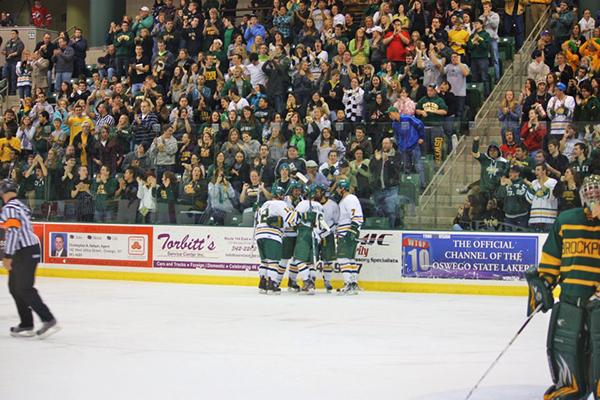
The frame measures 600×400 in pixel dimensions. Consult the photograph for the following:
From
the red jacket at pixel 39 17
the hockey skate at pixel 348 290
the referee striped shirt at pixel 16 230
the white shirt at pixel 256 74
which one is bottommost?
the hockey skate at pixel 348 290

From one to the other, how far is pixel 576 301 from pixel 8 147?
14341 mm

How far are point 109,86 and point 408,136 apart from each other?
8281mm

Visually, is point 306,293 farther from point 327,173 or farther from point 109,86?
point 109,86

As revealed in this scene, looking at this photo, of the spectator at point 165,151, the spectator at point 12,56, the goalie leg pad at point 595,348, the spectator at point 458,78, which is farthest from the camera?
the spectator at point 12,56

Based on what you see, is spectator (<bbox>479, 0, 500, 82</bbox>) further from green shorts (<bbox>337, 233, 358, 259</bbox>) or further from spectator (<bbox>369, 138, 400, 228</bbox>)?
green shorts (<bbox>337, 233, 358, 259</bbox>)

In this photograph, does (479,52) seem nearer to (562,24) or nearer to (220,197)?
(562,24)

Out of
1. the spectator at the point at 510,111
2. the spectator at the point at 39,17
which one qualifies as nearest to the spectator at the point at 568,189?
the spectator at the point at 510,111

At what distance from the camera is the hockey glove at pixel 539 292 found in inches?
237

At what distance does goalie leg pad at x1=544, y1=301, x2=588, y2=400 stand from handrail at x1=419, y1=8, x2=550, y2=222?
328 inches

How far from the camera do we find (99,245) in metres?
16.5

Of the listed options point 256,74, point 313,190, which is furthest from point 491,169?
point 256,74

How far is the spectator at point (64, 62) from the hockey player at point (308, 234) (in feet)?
31.9

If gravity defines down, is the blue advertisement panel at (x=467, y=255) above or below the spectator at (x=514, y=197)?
below

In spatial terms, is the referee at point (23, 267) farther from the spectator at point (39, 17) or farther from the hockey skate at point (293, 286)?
the spectator at point (39, 17)
